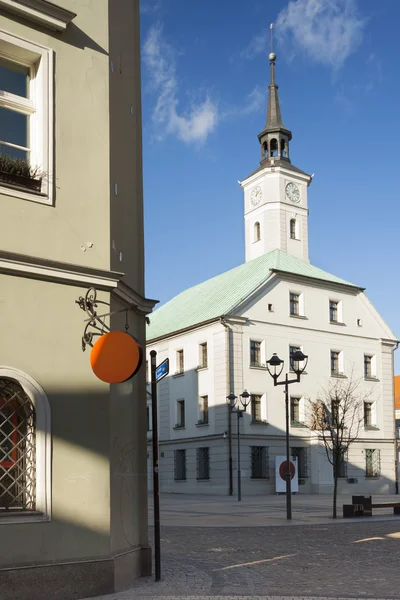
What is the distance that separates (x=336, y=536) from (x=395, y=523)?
4.49 meters

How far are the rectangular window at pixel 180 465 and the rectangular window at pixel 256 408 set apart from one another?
587 centimetres

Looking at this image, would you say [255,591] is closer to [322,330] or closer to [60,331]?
[60,331]

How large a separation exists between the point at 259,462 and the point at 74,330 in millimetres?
35534

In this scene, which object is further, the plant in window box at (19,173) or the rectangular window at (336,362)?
the rectangular window at (336,362)

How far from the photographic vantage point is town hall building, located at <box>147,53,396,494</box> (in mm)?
44094

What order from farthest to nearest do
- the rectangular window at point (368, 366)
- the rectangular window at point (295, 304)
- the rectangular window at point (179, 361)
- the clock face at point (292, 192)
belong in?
the clock face at point (292, 192) < the rectangular window at point (368, 366) < the rectangular window at point (179, 361) < the rectangular window at point (295, 304)

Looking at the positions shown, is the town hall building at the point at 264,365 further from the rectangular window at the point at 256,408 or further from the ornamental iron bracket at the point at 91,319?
the ornamental iron bracket at the point at 91,319

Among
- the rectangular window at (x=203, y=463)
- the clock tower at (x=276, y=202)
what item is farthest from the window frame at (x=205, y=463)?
the clock tower at (x=276, y=202)

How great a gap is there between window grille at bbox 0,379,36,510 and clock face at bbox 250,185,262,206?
156 ft

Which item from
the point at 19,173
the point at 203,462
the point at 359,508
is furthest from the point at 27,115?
the point at 203,462

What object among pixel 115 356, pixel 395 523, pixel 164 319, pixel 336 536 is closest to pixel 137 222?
pixel 115 356

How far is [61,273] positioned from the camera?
31.5 feet

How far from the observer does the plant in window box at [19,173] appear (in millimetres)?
9414

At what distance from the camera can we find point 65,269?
9633 millimetres
